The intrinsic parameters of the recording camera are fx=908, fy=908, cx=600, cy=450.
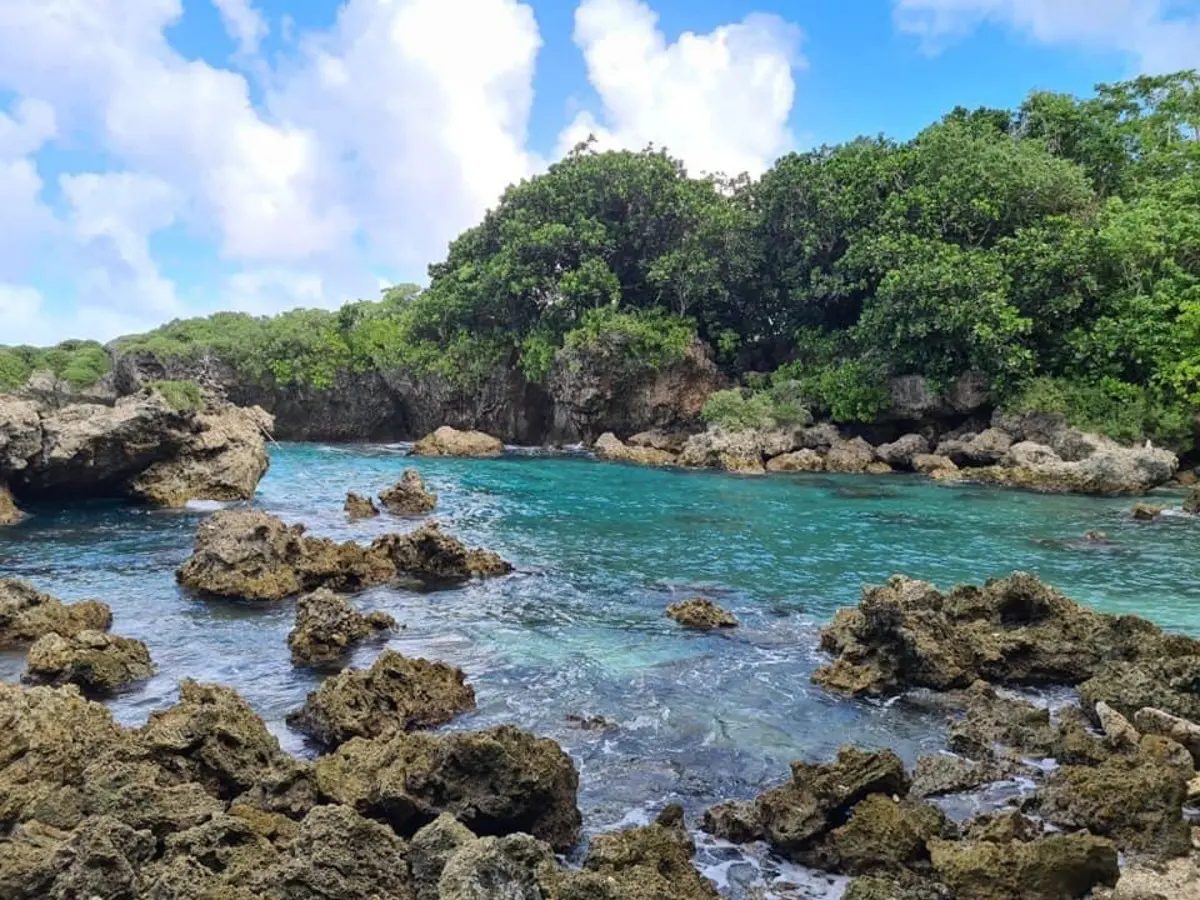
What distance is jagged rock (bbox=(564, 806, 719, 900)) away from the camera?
6.15 m

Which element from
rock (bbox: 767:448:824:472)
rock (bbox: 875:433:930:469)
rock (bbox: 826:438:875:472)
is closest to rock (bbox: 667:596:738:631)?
rock (bbox: 767:448:824:472)

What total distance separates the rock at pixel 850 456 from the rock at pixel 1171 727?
1176 inches

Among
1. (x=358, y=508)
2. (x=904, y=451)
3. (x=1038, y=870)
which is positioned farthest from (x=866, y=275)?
(x=1038, y=870)

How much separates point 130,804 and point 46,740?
1.98m

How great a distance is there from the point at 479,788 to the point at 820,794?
9.46 feet

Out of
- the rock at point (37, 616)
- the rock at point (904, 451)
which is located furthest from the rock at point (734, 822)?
the rock at point (904, 451)

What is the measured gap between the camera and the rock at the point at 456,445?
4800 centimetres

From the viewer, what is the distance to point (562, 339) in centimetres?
5128

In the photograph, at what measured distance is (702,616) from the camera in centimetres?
1434

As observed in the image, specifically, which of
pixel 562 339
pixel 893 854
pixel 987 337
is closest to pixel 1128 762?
pixel 893 854

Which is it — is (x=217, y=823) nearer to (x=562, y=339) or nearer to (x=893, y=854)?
(x=893, y=854)

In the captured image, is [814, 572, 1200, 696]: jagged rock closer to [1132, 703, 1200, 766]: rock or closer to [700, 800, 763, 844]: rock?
[1132, 703, 1200, 766]: rock

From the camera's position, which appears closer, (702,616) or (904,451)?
(702,616)

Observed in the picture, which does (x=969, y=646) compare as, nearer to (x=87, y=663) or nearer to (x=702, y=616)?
(x=702, y=616)
